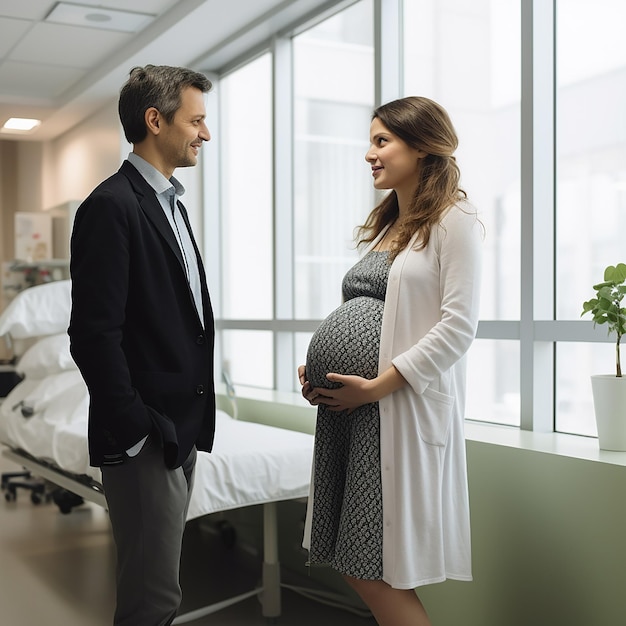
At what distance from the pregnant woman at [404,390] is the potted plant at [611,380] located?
45 centimetres

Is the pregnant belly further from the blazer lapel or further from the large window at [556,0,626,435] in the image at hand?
the large window at [556,0,626,435]

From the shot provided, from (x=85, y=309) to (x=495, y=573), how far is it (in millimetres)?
1387

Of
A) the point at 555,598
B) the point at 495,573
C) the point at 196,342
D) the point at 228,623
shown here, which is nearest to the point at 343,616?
the point at 228,623

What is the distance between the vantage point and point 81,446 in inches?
130

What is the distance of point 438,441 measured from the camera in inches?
73.5

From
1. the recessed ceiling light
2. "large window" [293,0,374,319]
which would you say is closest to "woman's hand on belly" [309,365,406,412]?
"large window" [293,0,374,319]

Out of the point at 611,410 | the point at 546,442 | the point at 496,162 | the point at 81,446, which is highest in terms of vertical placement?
the point at 496,162

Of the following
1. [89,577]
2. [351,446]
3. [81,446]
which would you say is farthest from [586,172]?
[89,577]

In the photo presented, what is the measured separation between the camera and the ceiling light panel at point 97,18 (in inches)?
163

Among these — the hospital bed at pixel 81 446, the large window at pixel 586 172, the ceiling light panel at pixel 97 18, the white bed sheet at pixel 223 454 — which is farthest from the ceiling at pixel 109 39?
the white bed sheet at pixel 223 454

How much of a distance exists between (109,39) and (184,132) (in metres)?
3.14

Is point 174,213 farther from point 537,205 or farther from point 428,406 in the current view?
point 537,205

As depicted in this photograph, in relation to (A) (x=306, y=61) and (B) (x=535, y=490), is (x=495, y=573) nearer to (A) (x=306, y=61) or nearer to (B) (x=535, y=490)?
(B) (x=535, y=490)

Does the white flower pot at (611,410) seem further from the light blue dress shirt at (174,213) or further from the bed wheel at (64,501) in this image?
the bed wheel at (64,501)
